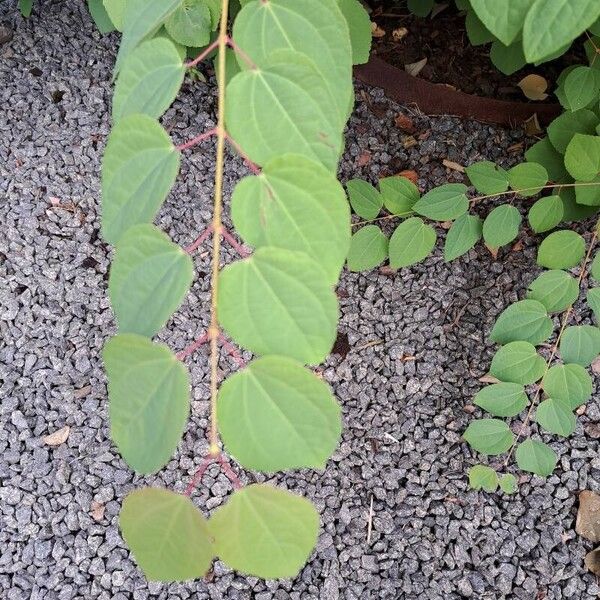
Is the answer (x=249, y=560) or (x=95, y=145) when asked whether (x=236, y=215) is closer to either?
(x=249, y=560)

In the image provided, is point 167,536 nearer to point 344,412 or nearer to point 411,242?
point 411,242

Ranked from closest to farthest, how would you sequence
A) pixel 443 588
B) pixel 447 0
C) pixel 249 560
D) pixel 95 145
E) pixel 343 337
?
pixel 249 560
pixel 443 588
pixel 343 337
pixel 95 145
pixel 447 0

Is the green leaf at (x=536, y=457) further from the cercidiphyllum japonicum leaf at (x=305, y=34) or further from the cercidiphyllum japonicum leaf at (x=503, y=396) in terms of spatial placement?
the cercidiphyllum japonicum leaf at (x=305, y=34)

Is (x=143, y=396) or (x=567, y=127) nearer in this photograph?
(x=143, y=396)

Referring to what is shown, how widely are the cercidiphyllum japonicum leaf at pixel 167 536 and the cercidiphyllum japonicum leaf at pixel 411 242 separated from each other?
32.6 inches

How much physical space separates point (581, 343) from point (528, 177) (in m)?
0.31

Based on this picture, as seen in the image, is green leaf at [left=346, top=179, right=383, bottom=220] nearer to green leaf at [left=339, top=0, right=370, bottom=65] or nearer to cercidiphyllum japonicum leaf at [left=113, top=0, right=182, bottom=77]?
green leaf at [left=339, top=0, right=370, bottom=65]

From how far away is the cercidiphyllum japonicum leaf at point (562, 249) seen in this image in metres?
1.09

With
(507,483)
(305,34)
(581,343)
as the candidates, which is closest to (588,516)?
(507,483)

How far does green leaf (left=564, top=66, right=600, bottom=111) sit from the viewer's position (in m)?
1.15

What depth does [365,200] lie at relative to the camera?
50.9 inches

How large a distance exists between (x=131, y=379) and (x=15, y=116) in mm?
1516

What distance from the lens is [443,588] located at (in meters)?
1.24

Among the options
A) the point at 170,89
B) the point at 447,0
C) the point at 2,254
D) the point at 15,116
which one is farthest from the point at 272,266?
the point at 447,0
